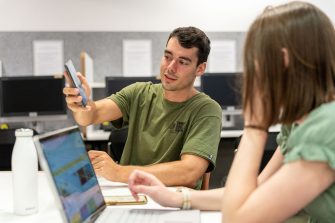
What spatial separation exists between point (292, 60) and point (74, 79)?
2.57 ft

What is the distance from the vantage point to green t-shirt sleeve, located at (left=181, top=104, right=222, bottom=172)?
140 cm

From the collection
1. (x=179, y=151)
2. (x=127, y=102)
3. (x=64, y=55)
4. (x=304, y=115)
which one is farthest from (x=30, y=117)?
(x=304, y=115)

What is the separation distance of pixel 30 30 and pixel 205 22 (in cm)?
148

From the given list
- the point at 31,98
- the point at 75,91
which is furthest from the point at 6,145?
the point at 75,91

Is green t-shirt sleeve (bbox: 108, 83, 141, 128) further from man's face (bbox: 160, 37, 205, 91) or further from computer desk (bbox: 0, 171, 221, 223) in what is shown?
computer desk (bbox: 0, 171, 221, 223)

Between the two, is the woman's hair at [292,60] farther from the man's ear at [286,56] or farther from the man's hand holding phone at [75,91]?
the man's hand holding phone at [75,91]

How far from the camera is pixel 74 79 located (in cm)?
133

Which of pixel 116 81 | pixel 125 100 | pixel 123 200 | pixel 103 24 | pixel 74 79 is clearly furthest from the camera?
pixel 103 24

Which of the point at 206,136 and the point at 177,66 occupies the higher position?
the point at 177,66

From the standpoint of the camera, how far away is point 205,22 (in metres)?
3.50

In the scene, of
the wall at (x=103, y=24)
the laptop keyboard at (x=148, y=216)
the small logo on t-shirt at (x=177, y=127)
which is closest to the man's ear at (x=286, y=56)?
the laptop keyboard at (x=148, y=216)

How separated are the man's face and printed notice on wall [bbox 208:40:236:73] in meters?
1.91

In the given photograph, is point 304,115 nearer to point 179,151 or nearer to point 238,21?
point 179,151

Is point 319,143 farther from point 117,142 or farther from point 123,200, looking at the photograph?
point 117,142
